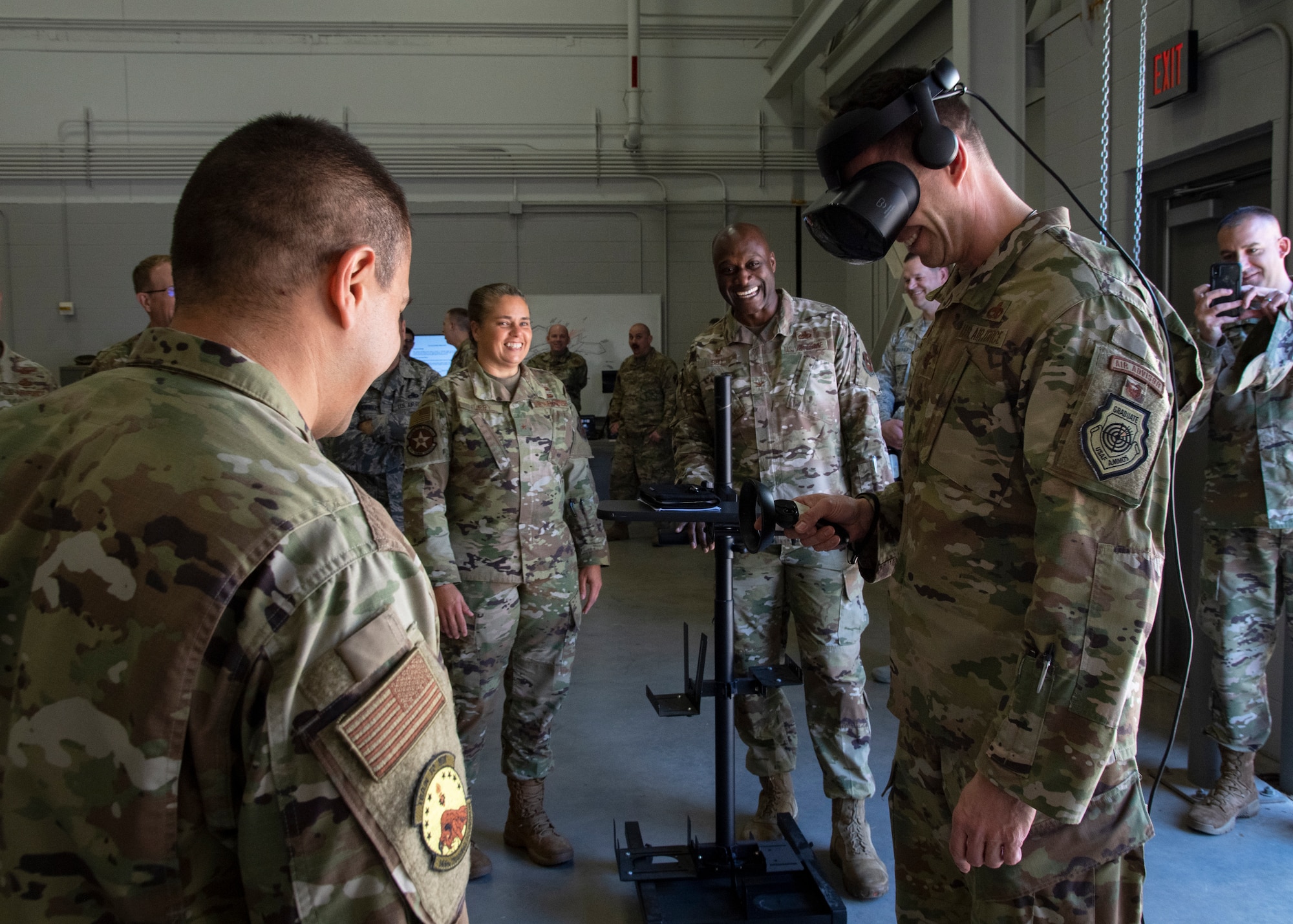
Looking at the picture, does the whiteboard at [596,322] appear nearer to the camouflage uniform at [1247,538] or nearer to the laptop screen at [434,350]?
the laptop screen at [434,350]

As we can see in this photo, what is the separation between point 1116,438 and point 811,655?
1.68 m

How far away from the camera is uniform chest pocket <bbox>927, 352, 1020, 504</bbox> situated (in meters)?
1.32

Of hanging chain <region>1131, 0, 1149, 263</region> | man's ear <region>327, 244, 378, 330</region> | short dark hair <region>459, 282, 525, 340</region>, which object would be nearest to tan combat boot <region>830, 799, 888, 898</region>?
hanging chain <region>1131, 0, 1149, 263</region>

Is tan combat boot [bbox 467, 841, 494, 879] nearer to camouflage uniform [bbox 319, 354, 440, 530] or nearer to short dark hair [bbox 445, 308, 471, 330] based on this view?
camouflage uniform [bbox 319, 354, 440, 530]

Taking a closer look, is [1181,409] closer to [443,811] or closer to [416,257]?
[443,811]

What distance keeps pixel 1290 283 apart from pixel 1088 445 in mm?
2215

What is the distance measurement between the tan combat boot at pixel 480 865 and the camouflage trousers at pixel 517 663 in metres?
0.23

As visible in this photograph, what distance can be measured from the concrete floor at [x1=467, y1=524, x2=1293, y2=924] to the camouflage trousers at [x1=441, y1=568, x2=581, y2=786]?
1.05ft

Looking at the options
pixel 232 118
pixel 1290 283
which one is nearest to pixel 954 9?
pixel 1290 283

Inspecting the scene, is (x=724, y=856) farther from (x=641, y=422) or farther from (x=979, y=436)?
(x=641, y=422)

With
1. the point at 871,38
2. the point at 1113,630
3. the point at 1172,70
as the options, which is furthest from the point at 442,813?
the point at 871,38

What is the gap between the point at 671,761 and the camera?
11.1 feet

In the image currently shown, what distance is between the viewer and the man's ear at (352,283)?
877 millimetres

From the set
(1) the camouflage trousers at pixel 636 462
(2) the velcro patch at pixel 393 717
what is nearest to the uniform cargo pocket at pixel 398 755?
(2) the velcro patch at pixel 393 717
